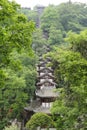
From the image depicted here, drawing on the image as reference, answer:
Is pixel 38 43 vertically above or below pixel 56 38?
above

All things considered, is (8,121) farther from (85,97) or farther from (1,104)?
(85,97)

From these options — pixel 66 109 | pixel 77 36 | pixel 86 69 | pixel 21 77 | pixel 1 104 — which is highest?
pixel 77 36

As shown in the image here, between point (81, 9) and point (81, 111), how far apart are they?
5851 centimetres

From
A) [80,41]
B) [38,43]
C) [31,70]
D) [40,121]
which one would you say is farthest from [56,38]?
[80,41]

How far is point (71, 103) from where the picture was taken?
1788 cm

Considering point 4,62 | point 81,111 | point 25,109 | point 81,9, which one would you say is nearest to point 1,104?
point 25,109

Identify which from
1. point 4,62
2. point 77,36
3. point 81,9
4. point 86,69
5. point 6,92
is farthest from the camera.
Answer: point 81,9

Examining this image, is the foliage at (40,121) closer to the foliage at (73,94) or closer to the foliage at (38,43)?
the foliage at (73,94)

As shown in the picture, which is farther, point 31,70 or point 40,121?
point 31,70

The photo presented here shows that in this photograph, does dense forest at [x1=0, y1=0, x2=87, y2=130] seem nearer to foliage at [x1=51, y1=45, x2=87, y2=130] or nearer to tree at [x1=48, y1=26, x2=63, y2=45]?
foliage at [x1=51, y1=45, x2=87, y2=130]

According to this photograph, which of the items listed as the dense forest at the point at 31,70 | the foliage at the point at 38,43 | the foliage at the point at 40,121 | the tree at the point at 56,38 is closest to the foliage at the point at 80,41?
the dense forest at the point at 31,70

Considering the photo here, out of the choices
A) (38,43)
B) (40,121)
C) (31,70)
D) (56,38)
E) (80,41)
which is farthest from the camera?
(56,38)

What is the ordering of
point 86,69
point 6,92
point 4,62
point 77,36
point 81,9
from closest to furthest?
point 4,62 → point 86,69 → point 77,36 → point 6,92 → point 81,9

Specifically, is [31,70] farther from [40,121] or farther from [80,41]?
[80,41]
